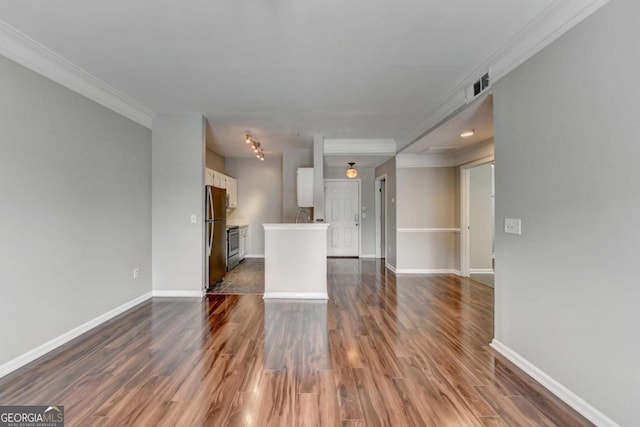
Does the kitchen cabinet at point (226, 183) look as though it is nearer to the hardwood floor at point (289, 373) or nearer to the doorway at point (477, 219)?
the hardwood floor at point (289, 373)

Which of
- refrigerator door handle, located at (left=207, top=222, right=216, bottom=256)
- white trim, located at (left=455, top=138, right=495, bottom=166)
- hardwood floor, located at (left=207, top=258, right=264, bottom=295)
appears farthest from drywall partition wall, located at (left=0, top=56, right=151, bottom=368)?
white trim, located at (left=455, top=138, right=495, bottom=166)

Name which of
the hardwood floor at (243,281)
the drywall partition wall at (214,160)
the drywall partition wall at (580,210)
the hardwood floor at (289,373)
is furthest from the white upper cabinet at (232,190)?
the drywall partition wall at (580,210)

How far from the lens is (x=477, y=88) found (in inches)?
113

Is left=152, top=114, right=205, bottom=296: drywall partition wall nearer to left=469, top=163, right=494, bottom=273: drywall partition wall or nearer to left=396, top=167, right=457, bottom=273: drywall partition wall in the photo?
left=396, top=167, right=457, bottom=273: drywall partition wall

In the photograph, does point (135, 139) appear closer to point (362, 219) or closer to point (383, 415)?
point (383, 415)

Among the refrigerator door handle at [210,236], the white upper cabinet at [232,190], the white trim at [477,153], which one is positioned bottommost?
the refrigerator door handle at [210,236]

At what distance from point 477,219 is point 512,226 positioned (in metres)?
3.54

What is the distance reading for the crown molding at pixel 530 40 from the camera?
1768 mm

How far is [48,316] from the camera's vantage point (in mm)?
2559

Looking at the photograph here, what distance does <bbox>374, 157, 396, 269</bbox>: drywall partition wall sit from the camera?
6035mm

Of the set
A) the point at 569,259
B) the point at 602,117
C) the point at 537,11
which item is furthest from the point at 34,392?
the point at 537,11

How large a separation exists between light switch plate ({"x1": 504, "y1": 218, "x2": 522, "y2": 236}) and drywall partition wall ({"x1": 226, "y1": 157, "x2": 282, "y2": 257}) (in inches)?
222

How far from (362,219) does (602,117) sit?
611cm

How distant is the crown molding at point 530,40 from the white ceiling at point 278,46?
Result: 67 mm
